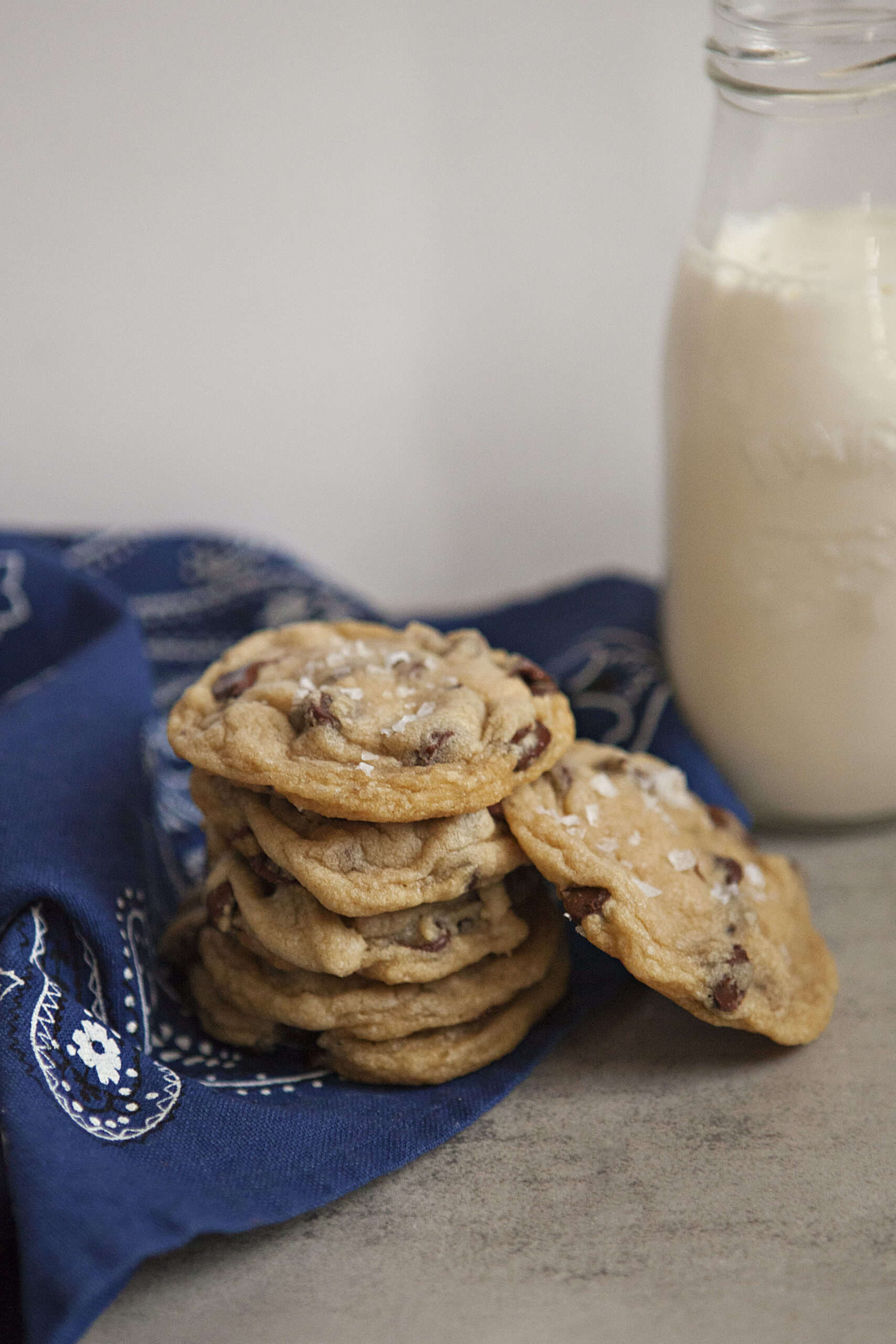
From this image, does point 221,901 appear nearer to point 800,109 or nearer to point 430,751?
point 430,751

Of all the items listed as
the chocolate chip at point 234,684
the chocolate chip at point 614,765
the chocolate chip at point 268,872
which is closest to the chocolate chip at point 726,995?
the chocolate chip at point 614,765

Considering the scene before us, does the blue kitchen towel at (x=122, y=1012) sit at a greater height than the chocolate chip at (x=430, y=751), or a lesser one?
lesser

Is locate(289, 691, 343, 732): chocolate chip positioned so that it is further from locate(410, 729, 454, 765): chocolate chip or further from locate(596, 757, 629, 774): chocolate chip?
locate(596, 757, 629, 774): chocolate chip

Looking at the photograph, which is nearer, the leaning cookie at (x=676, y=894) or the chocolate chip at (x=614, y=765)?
the leaning cookie at (x=676, y=894)

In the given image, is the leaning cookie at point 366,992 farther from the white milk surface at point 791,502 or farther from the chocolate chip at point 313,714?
the white milk surface at point 791,502

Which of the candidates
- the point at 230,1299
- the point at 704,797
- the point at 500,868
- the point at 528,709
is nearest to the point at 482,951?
the point at 500,868

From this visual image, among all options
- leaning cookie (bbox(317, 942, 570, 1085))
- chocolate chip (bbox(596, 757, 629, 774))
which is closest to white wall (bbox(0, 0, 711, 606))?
chocolate chip (bbox(596, 757, 629, 774))
